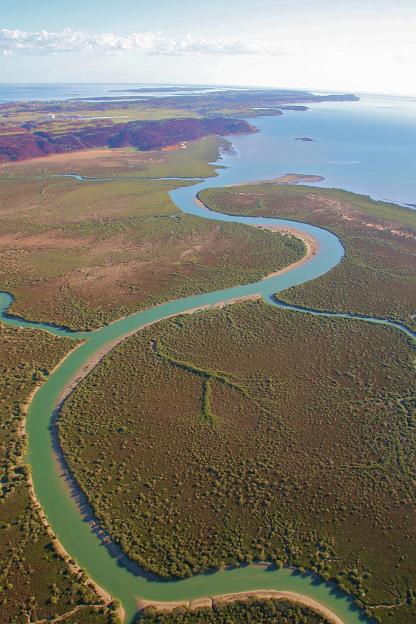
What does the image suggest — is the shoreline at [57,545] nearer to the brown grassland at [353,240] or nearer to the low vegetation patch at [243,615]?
the low vegetation patch at [243,615]

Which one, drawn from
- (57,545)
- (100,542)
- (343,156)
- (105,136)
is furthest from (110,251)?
(105,136)

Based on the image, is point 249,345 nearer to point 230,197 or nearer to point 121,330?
point 121,330

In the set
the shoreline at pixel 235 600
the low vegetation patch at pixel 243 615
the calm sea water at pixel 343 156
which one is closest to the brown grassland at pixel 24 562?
the shoreline at pixel 235 600

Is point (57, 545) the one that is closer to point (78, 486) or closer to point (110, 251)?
point (78, 486)

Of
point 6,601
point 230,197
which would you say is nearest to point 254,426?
point 6,601

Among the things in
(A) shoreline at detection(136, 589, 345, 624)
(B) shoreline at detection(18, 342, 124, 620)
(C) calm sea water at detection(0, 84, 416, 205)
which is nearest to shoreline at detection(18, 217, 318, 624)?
(B) shoreline at detection(18, 342, 124, 620)

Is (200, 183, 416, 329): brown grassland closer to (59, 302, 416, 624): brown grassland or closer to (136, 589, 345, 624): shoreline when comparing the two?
(59, 302, 416, 624): brown grassland
